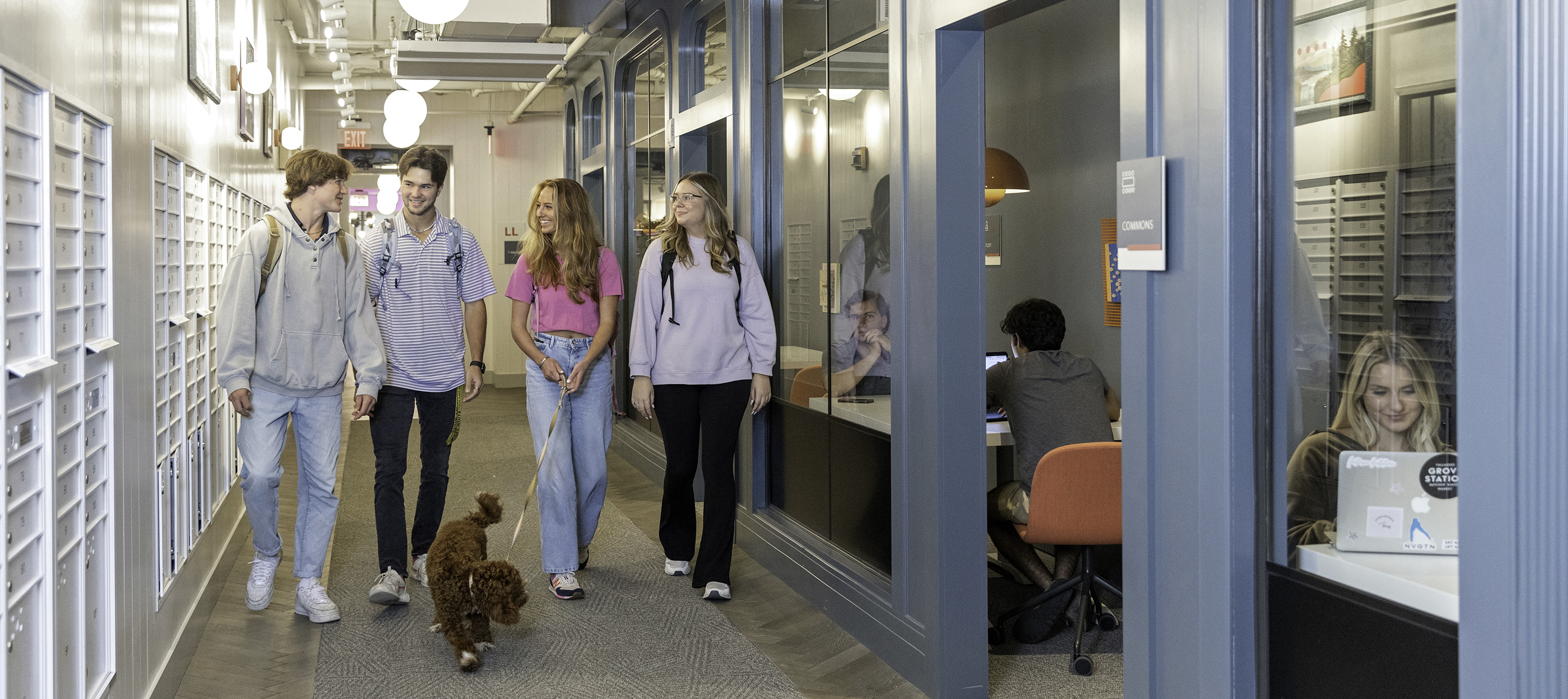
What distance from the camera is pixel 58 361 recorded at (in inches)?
92.5

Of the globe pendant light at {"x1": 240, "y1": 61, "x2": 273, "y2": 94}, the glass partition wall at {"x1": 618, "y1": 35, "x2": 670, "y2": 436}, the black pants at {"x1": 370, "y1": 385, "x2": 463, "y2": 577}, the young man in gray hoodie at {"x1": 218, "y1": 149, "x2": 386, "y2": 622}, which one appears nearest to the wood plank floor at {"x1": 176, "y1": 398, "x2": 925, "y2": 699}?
the young man in gray hoodie at {"x1": 218, "y1": 149, "x2": 386, "y2": 622}

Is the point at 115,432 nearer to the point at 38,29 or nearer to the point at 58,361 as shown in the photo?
the point at 58,361

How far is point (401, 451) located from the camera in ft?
14.4

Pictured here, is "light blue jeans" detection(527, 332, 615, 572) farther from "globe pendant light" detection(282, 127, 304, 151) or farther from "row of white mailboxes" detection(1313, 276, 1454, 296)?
"globe pendant light" detection(282, 127, 304, 151)

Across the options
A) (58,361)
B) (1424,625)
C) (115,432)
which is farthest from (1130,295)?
(115,432)

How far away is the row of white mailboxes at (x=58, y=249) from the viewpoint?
80.4 inches

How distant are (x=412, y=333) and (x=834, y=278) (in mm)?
1684

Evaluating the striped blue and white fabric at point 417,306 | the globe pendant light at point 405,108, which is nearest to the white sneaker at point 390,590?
the striped blue and white fabric at point 417,306

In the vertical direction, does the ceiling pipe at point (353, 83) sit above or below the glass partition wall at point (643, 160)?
above

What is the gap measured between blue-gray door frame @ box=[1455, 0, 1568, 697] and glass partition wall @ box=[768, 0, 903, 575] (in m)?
2.12

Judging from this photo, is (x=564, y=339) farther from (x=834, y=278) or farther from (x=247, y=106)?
(x=247, y=106)

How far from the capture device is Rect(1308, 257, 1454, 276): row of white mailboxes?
1.77 meters

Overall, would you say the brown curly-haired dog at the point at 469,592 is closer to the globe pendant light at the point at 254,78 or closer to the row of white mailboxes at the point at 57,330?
the row of white mailboxes at the point at 57,330

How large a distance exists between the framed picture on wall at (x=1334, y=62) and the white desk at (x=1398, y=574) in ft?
2.52
